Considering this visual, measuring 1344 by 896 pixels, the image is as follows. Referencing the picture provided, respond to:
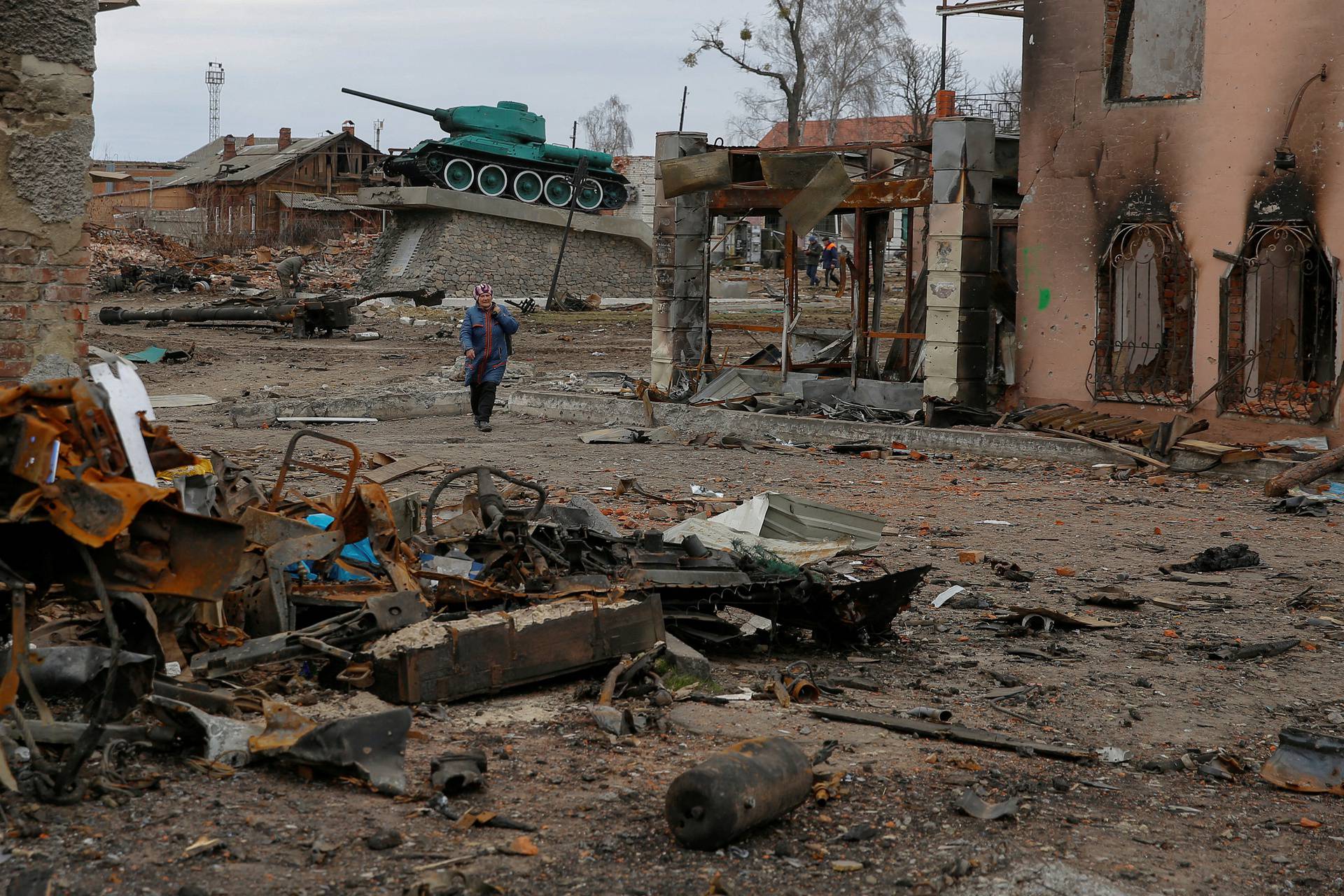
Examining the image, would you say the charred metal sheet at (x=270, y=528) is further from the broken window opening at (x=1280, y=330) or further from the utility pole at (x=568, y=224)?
the utility pole at (x=568, y=224)

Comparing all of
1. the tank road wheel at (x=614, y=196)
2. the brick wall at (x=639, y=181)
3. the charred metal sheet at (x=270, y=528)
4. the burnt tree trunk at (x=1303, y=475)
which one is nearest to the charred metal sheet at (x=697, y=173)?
the burnt tree trunk at (x=1303, y=475)

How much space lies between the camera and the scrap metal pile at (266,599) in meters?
3.66

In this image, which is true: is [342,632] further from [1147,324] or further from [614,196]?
[614,196]

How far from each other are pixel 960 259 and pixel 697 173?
11.2ft

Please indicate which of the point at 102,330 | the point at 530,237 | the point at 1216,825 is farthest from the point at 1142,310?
the point at 530,237

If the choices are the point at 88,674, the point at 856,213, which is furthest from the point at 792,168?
the point at 88,674

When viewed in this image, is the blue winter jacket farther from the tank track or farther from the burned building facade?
the tank track

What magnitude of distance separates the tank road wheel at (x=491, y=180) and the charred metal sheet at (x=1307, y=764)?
34.3m

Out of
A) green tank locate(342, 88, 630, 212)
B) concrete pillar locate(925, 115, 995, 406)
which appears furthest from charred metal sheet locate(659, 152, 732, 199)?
green tank locate(342, 88, 630, 212)

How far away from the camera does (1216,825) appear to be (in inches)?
159

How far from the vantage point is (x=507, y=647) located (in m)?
4.93

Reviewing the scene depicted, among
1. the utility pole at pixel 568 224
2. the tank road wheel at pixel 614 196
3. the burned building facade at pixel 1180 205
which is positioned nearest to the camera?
the burned building facade at pixel 1180 205

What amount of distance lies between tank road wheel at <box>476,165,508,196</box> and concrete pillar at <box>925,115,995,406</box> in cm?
2459

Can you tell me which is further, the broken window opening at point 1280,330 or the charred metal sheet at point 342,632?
the broken window opening at point 1280,330
